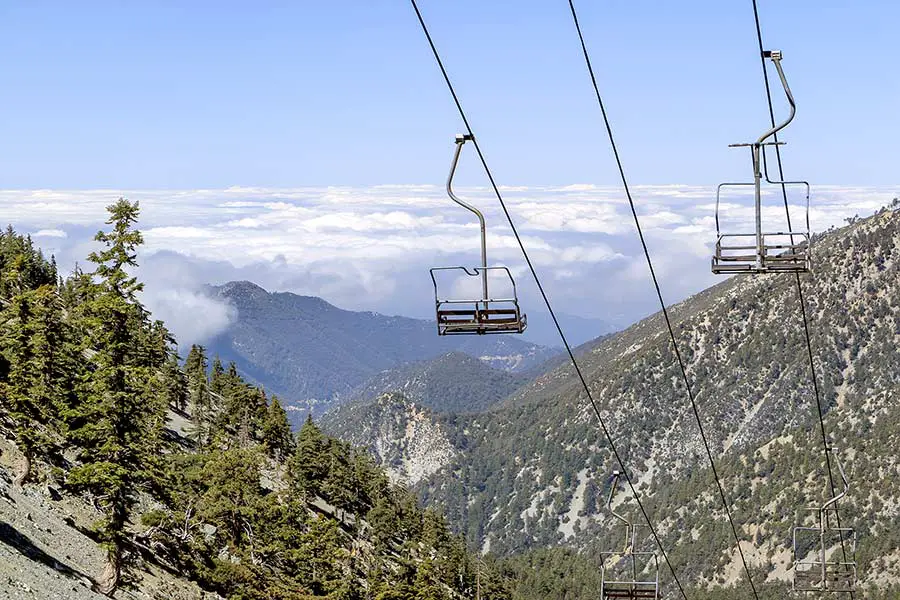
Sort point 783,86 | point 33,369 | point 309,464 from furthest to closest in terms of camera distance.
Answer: point 309,464 → point 33,369 → point 783,86

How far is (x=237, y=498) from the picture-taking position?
80.1 metres

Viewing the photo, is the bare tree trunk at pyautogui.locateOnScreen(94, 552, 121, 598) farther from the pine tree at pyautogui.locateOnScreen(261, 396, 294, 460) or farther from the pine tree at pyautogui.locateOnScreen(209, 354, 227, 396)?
the pine tree at pyautogui.locateOnScreen(209, 354, 227, 396)

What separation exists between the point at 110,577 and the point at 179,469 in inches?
1722

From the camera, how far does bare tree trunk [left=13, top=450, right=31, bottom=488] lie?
60.8m

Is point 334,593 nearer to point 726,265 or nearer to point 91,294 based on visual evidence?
point 91,294

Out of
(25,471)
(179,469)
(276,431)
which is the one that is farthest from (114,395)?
(276,431)

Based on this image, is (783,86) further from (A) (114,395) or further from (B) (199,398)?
(B) (199,398)

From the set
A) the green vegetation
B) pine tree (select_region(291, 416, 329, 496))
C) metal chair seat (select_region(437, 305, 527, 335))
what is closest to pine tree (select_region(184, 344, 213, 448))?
the green vegetation

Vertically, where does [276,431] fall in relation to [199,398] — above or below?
below

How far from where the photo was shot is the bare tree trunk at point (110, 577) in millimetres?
51125

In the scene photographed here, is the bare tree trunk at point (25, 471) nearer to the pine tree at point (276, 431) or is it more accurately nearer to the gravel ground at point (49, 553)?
the gravel ground at point (49, 553)

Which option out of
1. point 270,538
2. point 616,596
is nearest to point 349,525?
point 270,538

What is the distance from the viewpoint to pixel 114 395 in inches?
1919

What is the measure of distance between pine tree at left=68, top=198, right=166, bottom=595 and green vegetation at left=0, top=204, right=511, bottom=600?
65 mm
